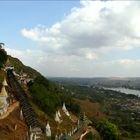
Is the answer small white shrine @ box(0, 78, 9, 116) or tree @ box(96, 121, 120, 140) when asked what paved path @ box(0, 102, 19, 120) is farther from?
tree @ box(96, 121, 120, 140)

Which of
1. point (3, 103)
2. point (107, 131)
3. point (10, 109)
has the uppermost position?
point (3, 103)

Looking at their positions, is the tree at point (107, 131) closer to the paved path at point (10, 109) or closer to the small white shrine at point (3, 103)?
the paved path at point (10, 109)

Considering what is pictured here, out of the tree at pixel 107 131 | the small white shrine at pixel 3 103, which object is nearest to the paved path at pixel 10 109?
the small white shrine at pixel 3 103

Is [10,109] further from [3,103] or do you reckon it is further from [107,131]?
[107,131]

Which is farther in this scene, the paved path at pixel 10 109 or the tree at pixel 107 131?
the tree at pixel 107 131

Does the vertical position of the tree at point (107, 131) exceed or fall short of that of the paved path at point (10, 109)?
it falls short

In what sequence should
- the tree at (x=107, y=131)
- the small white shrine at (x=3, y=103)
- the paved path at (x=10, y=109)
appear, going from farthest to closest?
the tree at (x=107, y=131) < the small white shrine at (x=3, y=103) < the paved path at (x=10, y=109)

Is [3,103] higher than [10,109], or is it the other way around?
[3,103]


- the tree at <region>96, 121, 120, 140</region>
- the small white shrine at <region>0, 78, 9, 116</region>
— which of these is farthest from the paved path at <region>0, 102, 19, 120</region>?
the tree at <region>96, 121, 120, 140</region>

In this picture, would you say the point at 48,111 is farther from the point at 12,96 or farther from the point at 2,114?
the point at 2,114

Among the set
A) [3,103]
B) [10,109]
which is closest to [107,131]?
[10,109]

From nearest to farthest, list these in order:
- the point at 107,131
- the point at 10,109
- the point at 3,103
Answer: the point at 3,103 < the point at 10,109 < the point at 107,131
